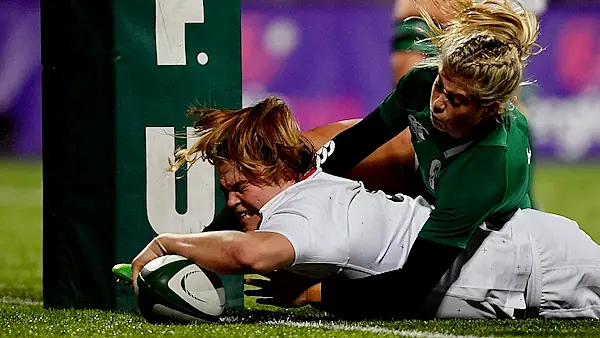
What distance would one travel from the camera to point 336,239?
341 cm

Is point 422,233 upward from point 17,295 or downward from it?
upward

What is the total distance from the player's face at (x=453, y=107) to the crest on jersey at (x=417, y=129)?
0.25 metres

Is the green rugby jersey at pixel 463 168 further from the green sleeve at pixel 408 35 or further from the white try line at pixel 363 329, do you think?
the green sleeve at pixel 408 35

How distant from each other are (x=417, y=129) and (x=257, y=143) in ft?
2.16

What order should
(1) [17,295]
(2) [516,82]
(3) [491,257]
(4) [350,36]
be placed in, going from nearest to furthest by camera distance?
1. (2) [516,82]
2. (3) [491,257]
3. (1) [17,295]
4. (4) [350,36]

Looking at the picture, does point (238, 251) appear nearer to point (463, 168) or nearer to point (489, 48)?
point (463, 168)

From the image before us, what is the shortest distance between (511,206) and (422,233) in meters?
0.43

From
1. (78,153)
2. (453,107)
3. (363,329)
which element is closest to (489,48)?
(453,107)

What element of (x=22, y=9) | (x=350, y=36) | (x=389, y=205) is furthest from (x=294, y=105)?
(x=389, y=205)

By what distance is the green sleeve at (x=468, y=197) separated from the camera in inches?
139

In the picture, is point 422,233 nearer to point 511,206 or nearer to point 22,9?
point 511,206

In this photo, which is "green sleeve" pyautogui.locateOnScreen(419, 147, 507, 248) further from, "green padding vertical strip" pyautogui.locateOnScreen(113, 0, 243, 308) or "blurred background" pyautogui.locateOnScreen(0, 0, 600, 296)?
"blurred background" pyautogui.locateOnScreen(0, 0, 600, 296)

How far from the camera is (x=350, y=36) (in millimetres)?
12539

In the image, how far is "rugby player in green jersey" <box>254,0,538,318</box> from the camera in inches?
136
